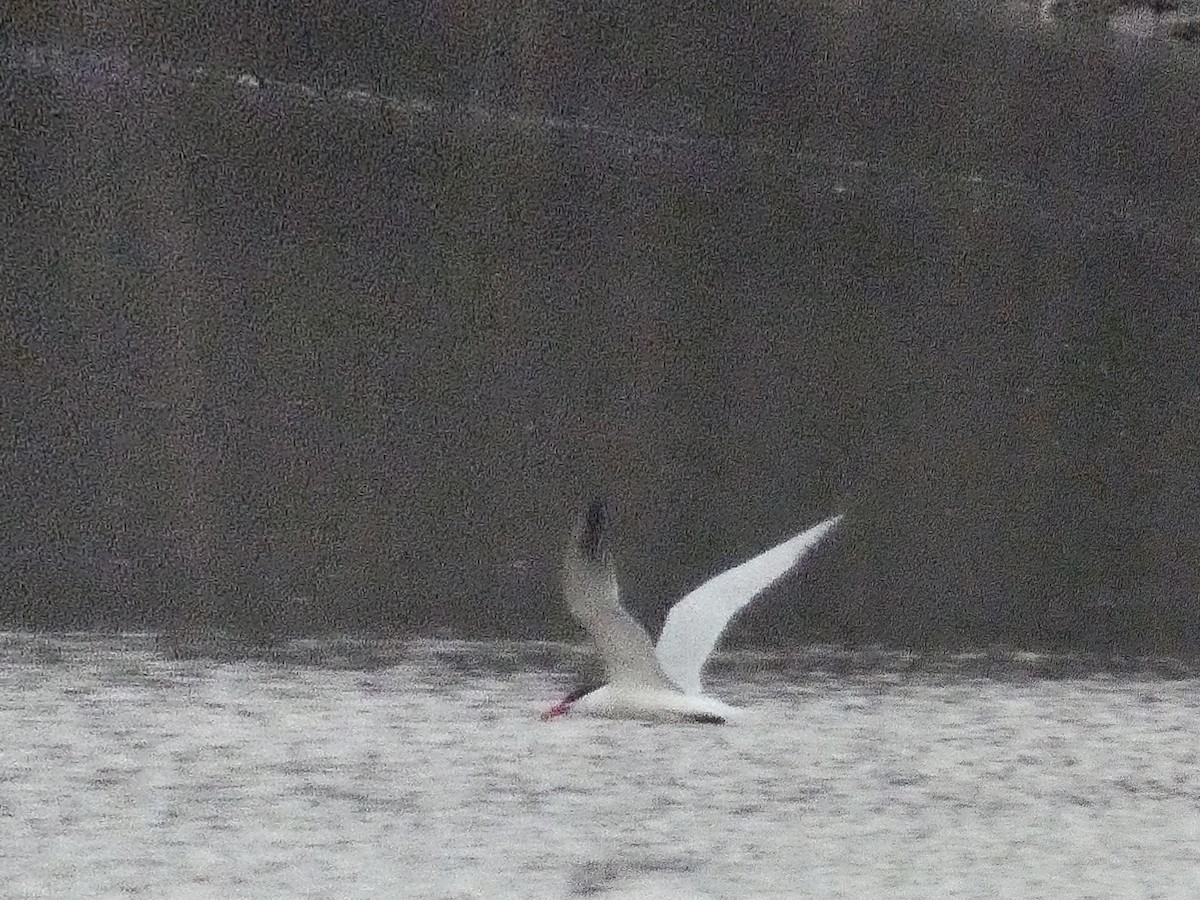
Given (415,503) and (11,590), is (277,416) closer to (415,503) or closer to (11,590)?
(415,503)

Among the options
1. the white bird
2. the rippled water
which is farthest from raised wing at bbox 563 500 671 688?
the rippled water

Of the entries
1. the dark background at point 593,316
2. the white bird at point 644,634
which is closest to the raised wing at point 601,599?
the white bird at point 644,634

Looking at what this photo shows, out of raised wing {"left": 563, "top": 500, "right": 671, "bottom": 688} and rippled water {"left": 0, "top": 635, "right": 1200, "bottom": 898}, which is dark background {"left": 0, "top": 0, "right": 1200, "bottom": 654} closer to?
rippled water {"left": 0, "top": 635, "right": 1200, "bottom": 898}

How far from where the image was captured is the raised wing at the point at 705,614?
148 centimetres

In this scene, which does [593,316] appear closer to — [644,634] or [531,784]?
[644,634]

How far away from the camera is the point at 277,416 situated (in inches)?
66.6

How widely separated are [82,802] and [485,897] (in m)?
0.40

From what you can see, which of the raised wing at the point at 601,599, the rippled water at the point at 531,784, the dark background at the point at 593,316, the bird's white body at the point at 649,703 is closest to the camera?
the rippled water at the point at 531,784

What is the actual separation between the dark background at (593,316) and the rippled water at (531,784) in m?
0.15

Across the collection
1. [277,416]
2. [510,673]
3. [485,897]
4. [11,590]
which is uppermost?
[277,416]

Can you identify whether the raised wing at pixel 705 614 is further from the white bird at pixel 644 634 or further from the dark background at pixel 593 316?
the dark background at pixel 593 316

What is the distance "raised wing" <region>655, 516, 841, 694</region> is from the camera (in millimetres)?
1478

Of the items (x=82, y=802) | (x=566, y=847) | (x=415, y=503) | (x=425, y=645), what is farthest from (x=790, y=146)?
(x=82, y=802)

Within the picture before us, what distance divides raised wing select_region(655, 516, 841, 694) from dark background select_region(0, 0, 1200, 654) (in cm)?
32
